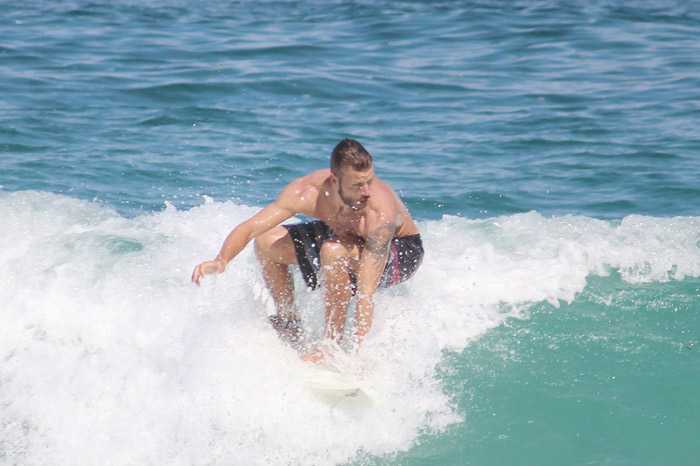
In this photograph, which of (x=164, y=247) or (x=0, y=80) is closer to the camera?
(x=164, y=247)

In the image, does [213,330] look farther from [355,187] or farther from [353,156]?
[353,156]

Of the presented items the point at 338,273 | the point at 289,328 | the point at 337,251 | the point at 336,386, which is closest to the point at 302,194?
the point at 337,251

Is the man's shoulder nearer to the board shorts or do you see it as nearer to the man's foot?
the board shorts

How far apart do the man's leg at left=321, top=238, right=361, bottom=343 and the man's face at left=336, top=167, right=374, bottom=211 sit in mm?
253

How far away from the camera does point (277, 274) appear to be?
18.7 ft

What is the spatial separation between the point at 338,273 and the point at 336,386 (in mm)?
660

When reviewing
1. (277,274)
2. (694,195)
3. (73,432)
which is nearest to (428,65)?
(694,195)

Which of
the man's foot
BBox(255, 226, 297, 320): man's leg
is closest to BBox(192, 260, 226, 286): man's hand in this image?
BBox(255, 226, 297, 320): man's leg

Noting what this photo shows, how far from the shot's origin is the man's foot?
18.9 feet

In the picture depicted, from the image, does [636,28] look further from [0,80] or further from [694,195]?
[0,80]

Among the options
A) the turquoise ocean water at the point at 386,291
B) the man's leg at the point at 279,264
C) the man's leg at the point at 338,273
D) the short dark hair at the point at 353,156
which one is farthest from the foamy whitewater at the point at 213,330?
the short dark hair at the point at 353,156

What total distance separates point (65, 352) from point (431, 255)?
9.51 feet

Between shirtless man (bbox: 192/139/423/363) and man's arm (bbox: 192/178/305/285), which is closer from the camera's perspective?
shirtless man (bbox: 192/139/423/363)

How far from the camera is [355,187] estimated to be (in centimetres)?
513
